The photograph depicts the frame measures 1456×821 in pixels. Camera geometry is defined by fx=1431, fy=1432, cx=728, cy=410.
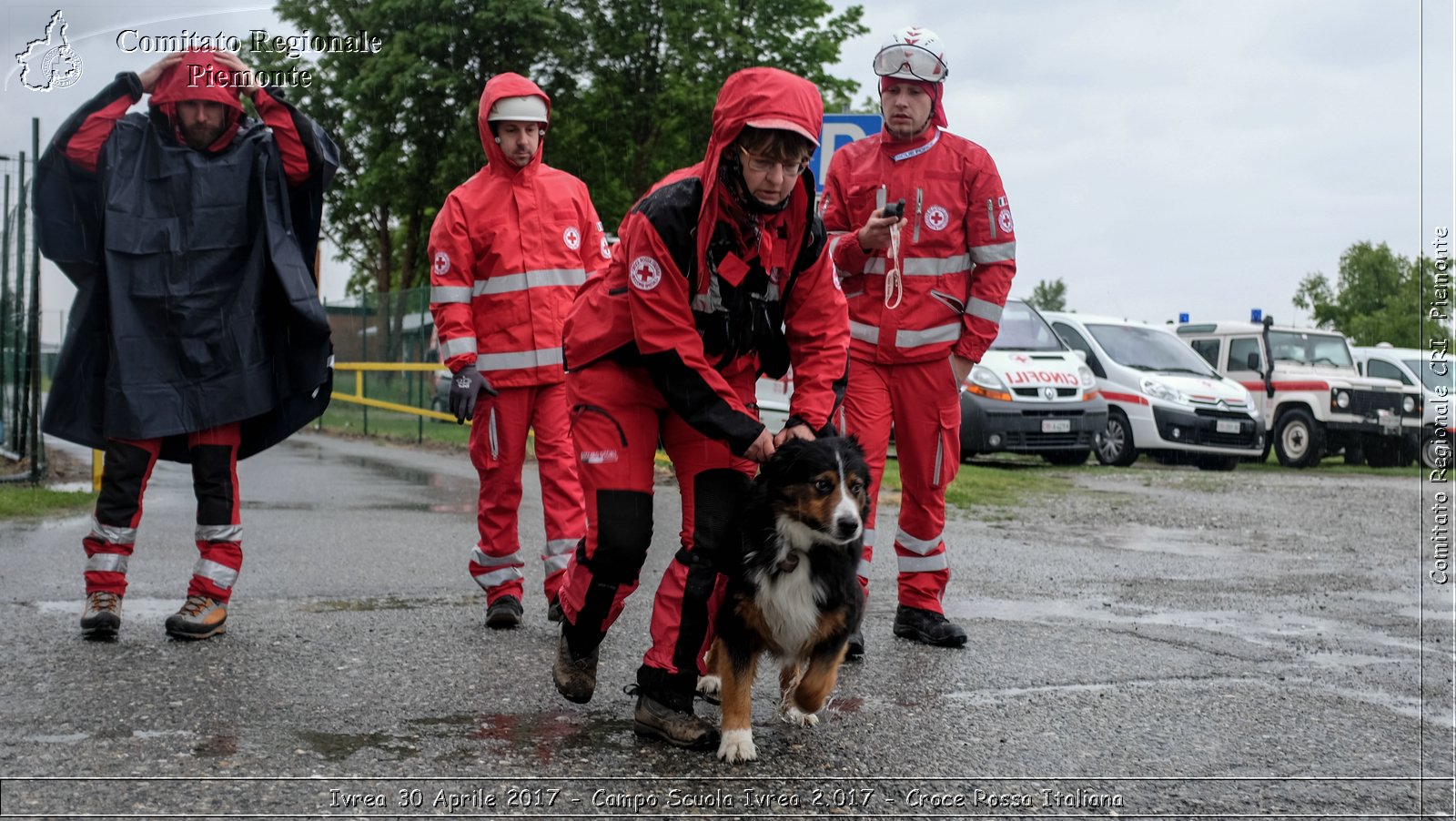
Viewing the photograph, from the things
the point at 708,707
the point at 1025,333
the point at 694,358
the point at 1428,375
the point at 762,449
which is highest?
the point at 1025,333

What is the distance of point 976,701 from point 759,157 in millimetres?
2013

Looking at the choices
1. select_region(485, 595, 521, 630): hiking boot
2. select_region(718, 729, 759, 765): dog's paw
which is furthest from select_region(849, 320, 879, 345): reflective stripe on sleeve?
select_region(718, 729, 759, 765): dog's paw

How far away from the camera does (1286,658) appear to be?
5902 mm

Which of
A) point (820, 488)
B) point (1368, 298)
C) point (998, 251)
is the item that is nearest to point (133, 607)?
point (820, 488)

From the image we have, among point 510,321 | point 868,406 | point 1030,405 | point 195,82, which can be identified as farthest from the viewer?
point 1030,405

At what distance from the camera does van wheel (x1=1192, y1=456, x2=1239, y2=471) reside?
19234 millimetres

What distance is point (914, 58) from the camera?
227 inches

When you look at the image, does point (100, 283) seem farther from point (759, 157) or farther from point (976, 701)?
point (976, 701)

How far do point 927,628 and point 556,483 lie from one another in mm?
1697

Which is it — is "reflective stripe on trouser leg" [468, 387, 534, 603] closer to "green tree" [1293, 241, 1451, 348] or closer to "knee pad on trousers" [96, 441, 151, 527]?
"knee pad on trousers" [96, 441, 151, 527]

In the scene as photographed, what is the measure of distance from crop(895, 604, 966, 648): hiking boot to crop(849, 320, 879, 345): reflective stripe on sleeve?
114 cm

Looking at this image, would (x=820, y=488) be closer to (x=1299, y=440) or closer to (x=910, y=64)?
(x=910, y=64)

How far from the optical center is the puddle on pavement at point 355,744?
12.7 ft

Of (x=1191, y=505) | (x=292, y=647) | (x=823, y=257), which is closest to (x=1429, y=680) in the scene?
(x=823, y=257)
